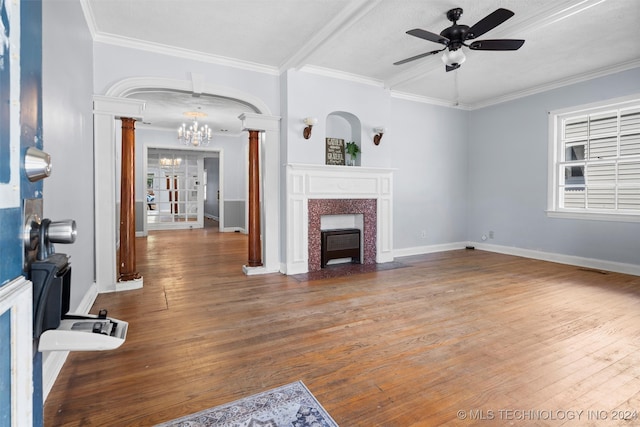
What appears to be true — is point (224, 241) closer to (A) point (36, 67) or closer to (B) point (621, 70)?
(A) point (36, 67)

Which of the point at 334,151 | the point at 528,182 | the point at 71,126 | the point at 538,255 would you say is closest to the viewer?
the point at 71,126

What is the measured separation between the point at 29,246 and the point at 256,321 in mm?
2018

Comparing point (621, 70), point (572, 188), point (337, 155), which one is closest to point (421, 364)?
point (337, 155)

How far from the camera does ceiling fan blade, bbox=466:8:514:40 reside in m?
2.59

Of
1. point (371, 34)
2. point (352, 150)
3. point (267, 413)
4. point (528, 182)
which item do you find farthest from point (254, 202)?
point (528, 182)

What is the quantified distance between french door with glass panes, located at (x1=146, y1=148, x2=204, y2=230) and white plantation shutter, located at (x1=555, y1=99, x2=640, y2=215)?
9.08 meters

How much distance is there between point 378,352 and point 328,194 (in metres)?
2.84

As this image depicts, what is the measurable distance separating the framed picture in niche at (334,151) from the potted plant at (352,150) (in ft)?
0.31

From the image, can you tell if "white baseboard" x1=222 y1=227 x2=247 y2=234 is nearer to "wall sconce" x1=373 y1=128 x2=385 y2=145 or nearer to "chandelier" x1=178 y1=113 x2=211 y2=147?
"chandelier" x1=178 y1=113 x2=211 y2=147

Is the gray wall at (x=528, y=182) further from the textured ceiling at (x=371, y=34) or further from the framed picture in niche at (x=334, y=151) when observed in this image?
the framed picture in niche at (x=334, y=151)

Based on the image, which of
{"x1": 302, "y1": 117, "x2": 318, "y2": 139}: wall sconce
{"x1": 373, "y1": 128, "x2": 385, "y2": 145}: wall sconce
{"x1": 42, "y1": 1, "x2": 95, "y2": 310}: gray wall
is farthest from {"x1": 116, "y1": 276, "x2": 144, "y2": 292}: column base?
{"x1": 373, "y1": 128, "x2": 385, "y2": 145}: wall sconce

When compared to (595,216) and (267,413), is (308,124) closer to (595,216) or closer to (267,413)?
(267,413)

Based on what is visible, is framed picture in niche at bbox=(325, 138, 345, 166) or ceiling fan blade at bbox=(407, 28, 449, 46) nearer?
ceiling fan blade at bbox=(407, 28, 449, 46)

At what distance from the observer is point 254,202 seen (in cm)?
468
